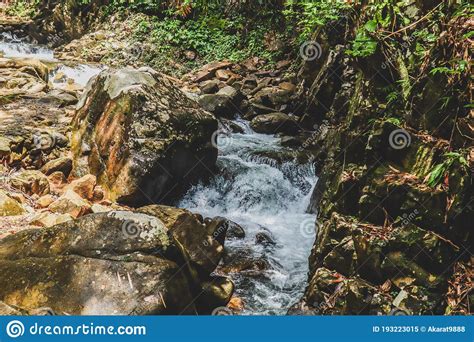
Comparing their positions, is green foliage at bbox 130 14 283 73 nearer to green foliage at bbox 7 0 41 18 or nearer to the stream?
the stream

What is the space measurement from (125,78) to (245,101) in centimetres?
494

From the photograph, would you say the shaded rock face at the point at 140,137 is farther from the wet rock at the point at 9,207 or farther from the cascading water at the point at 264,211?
the wet rock at the point at 9,207

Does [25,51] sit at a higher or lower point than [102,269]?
lower

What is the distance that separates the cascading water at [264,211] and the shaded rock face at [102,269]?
1243 millimetres

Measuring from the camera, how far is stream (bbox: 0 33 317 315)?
5223 mm

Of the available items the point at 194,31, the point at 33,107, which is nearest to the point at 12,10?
the point at 194,31

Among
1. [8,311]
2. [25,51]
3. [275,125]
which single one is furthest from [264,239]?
[25,51]

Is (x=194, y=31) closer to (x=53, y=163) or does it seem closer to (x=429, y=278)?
(x=53, y=163)

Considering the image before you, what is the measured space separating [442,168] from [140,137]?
179 inches

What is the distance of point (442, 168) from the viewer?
3566mm

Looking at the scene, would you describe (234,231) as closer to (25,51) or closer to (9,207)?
(9,207)

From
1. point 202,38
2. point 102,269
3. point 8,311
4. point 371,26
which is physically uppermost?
point 371,26

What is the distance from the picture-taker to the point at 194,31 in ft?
53.0

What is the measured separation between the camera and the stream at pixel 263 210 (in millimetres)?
5223
